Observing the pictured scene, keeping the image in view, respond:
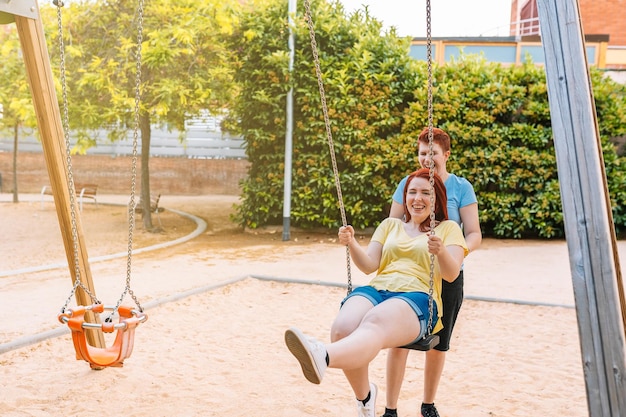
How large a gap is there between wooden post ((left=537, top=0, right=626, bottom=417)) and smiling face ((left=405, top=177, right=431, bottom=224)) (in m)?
0.64

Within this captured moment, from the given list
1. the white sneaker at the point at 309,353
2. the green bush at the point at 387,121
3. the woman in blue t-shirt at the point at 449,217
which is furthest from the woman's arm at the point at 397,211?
the green bush at the point at 387,121

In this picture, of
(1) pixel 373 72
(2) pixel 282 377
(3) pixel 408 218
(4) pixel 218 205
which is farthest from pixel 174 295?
(4) pixel 218 205

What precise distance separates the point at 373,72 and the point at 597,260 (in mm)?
7693

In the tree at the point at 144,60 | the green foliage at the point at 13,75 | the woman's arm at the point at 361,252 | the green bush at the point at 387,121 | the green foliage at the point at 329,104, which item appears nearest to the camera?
the woman's arm at the point at 361,252

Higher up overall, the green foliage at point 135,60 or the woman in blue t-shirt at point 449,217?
the green foliage at point 135,60

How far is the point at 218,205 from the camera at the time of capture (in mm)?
15625

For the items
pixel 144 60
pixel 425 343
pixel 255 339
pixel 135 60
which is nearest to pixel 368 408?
pixel 425 343

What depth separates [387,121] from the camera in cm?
931

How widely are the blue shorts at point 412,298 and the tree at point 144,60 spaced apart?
25.6 ft

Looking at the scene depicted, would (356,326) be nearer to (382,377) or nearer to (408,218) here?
(408,218)

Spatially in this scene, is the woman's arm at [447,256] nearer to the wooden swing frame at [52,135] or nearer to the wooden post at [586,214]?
the wooden post at [586,214]

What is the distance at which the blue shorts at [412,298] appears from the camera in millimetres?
2377

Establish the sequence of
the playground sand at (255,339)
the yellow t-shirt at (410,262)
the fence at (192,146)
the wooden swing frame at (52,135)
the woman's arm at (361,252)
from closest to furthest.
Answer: the yellow t-shirt at (410,262) < the woman's arm at (361,252) < the wooden swing frame at (52,135) < the playground sand at (255,339) < the fence at (192,146)

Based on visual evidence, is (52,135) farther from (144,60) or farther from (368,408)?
(144,60)
